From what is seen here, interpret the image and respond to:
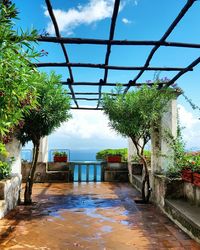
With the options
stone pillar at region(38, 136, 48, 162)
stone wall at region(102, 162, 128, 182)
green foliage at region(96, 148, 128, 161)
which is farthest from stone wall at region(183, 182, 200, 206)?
stone pillar at region(38, 136, 48, 162)

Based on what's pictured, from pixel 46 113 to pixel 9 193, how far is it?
6.56 feet

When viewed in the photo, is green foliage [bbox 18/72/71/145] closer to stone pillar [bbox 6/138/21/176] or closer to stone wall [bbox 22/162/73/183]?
stone pillar [bbox 6/138/21/176]

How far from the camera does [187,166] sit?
735 centimetres

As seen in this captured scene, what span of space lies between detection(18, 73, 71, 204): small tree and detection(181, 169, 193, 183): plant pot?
3112mm

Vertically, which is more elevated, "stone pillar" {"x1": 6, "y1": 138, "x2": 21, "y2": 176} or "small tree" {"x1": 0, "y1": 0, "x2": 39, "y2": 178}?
"small tree" {"x1": 0, "y1": 0, "x2": 39, "y2": 178}

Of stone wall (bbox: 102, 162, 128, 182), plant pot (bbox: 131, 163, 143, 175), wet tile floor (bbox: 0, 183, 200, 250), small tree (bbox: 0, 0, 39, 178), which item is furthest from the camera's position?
stone wall (bbox: 102, 162, 128, 182)

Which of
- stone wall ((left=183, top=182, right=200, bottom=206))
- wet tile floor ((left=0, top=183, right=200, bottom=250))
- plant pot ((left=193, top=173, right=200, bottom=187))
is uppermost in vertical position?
plant pot ((left=193, top=173, right=200, bottom=187))

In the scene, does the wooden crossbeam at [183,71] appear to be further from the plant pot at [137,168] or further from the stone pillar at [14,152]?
the plant pot at [137,168]

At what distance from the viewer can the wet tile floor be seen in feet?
16.6

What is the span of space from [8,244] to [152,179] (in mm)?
4695

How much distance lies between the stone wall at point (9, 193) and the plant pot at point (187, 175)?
3.89 m

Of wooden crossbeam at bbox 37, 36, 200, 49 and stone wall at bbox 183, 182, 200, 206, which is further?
stone wall at bbox 183, 182, 200, 206

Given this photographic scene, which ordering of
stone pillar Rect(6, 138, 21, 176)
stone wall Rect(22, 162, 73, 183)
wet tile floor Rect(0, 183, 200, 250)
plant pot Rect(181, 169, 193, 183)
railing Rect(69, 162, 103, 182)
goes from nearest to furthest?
wet tile floor Rect(0, 183, 200, 250), plant pot Rect(181, 169, 193, 183), stone pillar Rect(6, 138, 21, 176), stone wall Rect(22, 162, 73, 183), railing Rect(69, 162, 103, 182)

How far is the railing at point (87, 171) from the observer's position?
14.2 meters
